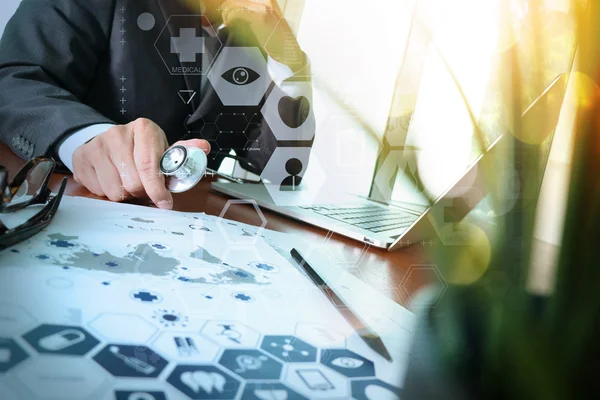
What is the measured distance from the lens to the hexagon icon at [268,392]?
17 cm

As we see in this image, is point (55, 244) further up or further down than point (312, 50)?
further down

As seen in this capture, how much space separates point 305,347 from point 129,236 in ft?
0.63

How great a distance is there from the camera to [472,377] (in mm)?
191

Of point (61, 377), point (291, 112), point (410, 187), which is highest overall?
point (291, 112)

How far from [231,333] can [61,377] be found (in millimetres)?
78

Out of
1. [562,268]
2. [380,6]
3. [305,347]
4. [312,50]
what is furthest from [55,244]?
[312,50]

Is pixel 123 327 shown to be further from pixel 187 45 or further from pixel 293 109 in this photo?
pixel 293 109

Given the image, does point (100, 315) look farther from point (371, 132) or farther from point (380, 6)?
point (371, 132)

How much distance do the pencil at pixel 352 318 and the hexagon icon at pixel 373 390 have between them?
1.1 inches

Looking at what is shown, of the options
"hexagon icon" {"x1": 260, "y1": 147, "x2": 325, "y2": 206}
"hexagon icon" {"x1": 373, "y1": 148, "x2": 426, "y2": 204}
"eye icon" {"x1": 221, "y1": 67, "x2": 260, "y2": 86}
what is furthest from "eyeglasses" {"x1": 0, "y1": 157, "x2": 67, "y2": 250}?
"eye icon" {"x1": 221, "y1": 67, "x2": 260, "y2": 86}
